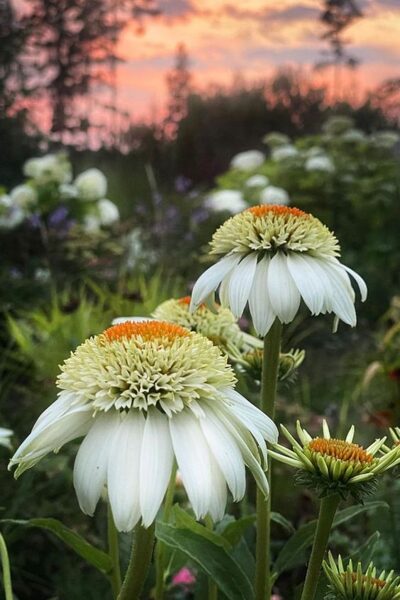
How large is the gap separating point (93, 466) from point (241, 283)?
13.5 inches

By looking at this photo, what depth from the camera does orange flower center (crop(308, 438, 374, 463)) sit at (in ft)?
2.88

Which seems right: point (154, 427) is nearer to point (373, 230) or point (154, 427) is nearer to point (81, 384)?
point (81, 384)

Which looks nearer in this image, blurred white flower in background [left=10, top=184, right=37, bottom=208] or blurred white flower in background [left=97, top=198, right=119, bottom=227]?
blurred white flower in background [left=10, top=184, right=37, bottom=208]

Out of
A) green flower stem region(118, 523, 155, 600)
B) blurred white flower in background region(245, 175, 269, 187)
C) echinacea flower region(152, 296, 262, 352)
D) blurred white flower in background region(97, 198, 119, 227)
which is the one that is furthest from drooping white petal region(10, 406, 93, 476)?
blurred white flower in background region(245, 175, 269, 187)

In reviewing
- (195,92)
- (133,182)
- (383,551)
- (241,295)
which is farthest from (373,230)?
(195,92)

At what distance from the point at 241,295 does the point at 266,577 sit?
0.35 m

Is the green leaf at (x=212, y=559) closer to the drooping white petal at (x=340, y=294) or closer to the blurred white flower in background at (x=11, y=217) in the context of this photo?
the drooping white petal at (x=340, y=294)

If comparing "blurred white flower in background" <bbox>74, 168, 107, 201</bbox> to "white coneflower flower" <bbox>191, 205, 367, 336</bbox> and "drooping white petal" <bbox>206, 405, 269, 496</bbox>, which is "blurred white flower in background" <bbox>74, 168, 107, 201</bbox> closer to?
"white coneflower flower" <bbox>191, 205, 367, 336</bbox>

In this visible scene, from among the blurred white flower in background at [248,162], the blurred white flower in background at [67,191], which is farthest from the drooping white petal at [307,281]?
the blurred white flower in background at [248,162]

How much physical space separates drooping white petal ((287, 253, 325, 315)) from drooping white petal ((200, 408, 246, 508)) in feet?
0.77

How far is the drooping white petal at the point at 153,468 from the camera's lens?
74 cm

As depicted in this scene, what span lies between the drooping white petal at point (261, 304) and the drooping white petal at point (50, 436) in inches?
10.1

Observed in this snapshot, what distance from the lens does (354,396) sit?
339 cm

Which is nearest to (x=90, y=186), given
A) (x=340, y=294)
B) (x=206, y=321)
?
(x=206, y=321)
